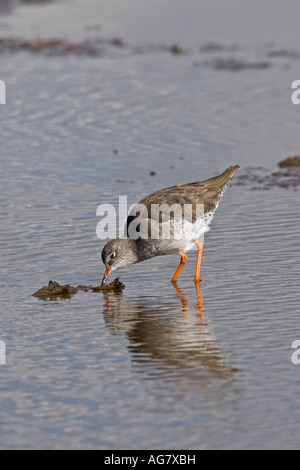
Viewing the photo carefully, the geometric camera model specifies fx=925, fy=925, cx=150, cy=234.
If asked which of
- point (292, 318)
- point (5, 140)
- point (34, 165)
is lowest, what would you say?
point (292, 318)

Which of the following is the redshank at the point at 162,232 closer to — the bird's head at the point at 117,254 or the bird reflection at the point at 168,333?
the bird's head at the point at 117,254

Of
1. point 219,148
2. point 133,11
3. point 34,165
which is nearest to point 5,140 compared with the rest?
point 34,165

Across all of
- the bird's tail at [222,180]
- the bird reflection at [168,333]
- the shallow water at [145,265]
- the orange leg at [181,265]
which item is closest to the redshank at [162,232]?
the orange leg at [181,265]

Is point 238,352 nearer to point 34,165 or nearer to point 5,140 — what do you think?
point 34,165

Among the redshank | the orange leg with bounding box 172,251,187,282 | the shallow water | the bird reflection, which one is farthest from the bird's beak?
the orange leg with bounding box 172,251,187,282

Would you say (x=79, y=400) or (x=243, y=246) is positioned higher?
(x=243, y=246)

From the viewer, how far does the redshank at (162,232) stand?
11.8m

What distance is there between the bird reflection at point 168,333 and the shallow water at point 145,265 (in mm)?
28

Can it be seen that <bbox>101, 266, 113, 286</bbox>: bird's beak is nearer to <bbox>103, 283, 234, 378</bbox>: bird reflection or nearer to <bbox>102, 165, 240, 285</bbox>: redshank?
<bbox>102, 165, 240, 285</bbox>: redshank

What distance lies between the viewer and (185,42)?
26062 mm

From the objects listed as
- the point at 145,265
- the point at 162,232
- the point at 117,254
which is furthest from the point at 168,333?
the point at 145,265

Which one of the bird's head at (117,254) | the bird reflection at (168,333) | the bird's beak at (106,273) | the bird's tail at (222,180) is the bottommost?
the bird reflection at (168,333)

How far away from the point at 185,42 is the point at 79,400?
1923cm

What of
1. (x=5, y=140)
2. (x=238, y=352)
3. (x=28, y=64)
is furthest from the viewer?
(x=28, y=64)
